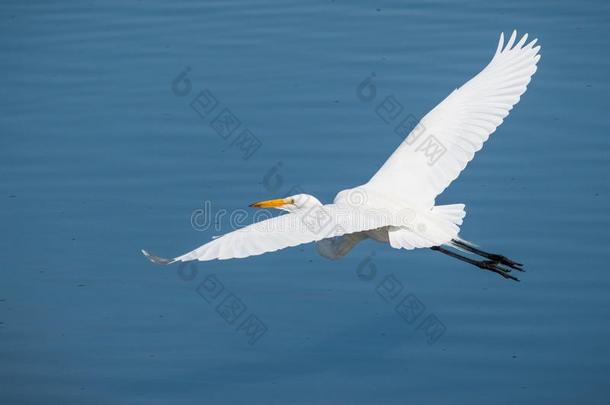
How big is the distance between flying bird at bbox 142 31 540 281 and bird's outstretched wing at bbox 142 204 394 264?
1 cm

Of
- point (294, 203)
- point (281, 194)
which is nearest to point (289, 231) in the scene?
point (294, 203)

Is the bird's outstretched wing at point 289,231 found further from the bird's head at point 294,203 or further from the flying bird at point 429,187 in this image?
the bird's head at point 294,203

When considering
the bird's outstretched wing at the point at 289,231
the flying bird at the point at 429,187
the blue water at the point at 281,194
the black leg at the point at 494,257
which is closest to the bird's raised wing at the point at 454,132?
the flying bird at the point at 429,187

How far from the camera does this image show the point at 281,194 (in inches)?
411

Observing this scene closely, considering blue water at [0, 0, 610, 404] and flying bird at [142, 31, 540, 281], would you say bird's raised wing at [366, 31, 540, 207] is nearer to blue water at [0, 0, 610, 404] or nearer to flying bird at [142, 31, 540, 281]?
flying bird at [142, 31, 540, 281]

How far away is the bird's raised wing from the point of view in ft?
28.4

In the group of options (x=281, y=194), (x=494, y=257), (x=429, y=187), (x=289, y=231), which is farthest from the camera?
(x=281, y=194)

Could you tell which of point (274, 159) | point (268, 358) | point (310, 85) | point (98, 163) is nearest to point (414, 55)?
point (310, 85)

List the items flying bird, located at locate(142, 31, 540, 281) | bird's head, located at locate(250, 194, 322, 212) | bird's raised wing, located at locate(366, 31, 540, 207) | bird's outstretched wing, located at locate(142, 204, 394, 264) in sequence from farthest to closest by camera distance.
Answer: bird's raised wing, located at locate(366, 31, 540, 207), bird's head, located at locate(250, 194, 322, 212), flying bird, located at locate(142, 31, 540, 281), bird's outstretched wing, located at locate(142, 204, 394, 264)

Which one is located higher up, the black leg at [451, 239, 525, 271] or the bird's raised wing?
the bird's raised wing

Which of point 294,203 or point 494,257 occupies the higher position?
point 294,203

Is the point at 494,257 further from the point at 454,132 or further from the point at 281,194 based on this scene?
the point at 281,194

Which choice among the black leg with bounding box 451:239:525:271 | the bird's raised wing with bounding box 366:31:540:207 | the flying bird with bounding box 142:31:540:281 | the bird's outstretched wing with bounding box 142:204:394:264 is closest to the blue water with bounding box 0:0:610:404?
the black leg with bounding box 451:239:525:271

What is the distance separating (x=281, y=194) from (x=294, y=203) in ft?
5.89
